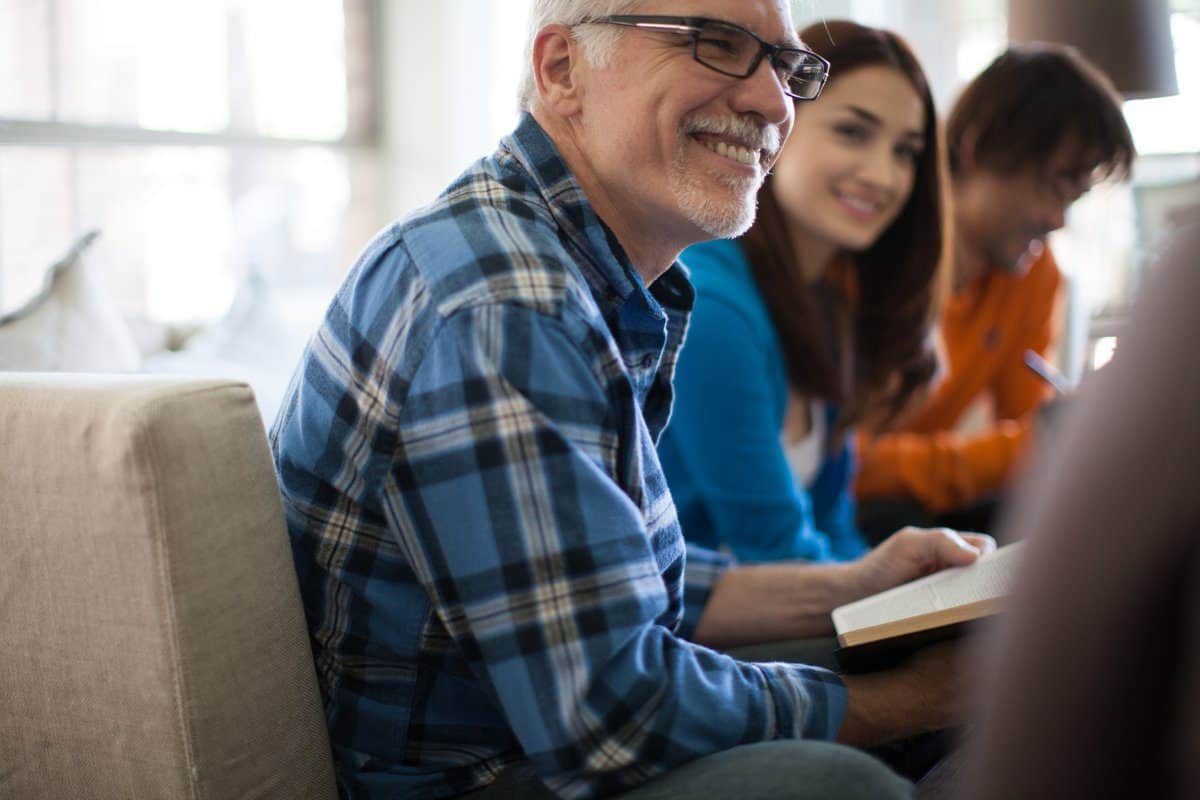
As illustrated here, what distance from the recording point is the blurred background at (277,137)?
272 cm

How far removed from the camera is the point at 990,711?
56 cm

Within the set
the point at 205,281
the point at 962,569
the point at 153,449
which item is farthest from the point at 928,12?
the point at 153,449

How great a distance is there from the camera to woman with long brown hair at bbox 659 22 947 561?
1595 millimetres

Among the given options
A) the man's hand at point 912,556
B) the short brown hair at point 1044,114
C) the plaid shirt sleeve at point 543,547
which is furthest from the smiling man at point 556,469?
the short brown hair at point 1044,114

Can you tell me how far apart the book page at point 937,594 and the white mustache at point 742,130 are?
0.43m

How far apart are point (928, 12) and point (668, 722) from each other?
310 centimetres

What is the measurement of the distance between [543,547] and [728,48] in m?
0.51

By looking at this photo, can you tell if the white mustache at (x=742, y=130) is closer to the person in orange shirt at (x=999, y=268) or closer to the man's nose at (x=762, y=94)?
the man's nose at (x=762, y=94)

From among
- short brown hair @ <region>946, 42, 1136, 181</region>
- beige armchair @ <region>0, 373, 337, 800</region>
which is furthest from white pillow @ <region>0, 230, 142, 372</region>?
short brown hair @ <region>946, 42, 1136, 181</region>

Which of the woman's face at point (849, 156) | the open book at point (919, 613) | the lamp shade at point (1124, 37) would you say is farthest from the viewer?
the lamp shade at point (1124, 37)

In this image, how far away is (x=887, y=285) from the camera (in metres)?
1.98

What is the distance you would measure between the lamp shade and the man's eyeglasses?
165cm

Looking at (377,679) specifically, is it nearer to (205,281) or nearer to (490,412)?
(490,412)

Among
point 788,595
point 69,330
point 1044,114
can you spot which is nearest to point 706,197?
point 788,595
